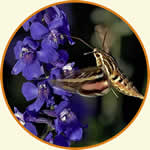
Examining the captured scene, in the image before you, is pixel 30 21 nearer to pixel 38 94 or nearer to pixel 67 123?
pixel 38 94

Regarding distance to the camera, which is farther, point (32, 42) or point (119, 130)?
point (119, 130)

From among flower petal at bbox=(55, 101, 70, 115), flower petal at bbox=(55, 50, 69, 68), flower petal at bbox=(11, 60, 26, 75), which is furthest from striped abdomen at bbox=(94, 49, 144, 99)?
flower petal at bbox=(11, 60, 26, 75)

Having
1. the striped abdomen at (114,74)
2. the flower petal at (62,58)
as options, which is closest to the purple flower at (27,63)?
the flower petal at (62,58)

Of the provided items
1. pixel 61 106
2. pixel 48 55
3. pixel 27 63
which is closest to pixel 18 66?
pixel 27 63

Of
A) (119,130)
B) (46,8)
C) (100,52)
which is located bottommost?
(119,130)

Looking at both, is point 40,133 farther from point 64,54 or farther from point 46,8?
point 46,8

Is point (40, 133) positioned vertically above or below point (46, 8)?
below

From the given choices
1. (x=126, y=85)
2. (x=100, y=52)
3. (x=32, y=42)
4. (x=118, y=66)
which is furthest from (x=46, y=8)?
(x=126, y=85)
